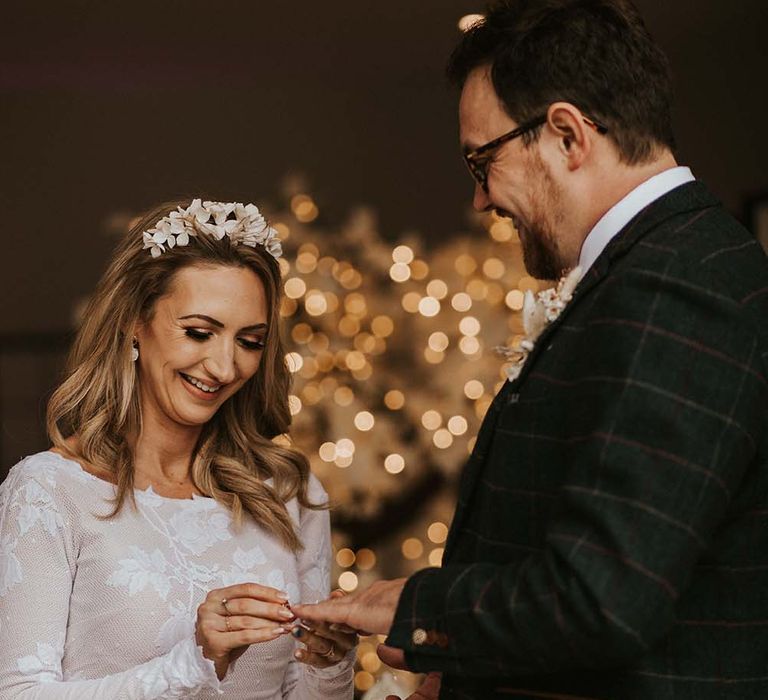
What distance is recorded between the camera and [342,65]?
479cm

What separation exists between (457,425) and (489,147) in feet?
9.50

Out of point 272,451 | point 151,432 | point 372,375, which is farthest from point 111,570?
point 372,375

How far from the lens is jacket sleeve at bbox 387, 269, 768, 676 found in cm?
123

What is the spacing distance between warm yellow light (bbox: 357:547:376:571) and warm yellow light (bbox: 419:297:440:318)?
0.97m

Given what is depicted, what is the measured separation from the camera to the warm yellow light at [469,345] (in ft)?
14.4

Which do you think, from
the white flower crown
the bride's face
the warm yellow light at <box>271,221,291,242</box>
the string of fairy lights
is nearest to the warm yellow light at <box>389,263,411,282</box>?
the string of fairy lights

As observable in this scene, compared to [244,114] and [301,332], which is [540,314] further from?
[244,114]

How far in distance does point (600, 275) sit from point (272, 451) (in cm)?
118

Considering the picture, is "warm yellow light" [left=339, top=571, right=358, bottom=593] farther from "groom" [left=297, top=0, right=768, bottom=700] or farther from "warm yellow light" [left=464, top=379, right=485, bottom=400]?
"groom" [left=297, top=0, right=768, bottom=700]

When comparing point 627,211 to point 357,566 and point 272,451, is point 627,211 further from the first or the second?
point 357,566

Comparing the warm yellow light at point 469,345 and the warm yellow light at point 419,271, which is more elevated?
the warm yellow light at point 419,271

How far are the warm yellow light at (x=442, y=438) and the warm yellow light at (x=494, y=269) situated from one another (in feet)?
2.03

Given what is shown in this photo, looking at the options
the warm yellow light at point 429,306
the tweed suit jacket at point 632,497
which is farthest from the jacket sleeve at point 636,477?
the warm yellow light at point 429,306

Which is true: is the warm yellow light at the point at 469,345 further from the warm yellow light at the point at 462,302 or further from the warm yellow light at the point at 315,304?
the warm yellow light at the point at 315,304
